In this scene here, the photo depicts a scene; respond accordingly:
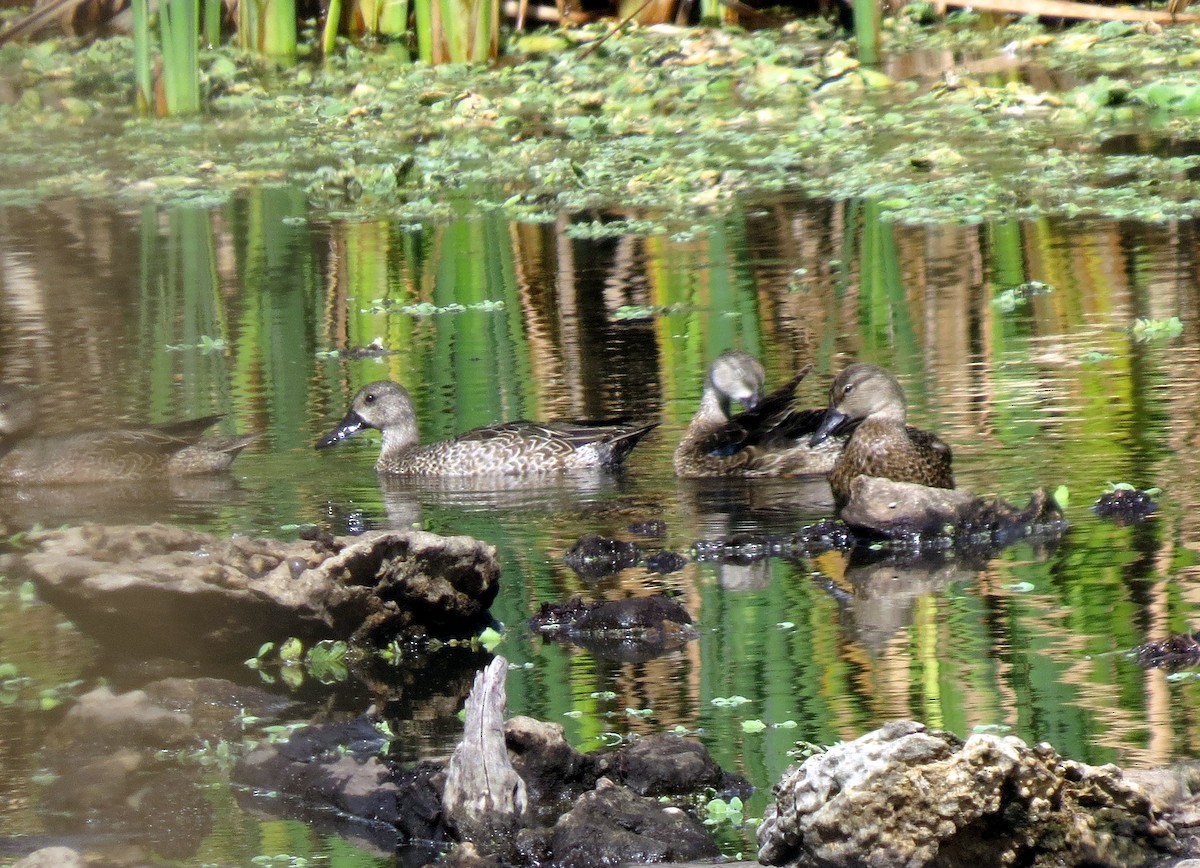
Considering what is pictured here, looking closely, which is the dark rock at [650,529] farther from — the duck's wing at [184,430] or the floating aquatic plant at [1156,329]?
the floating aquatic plant at [1156,329]

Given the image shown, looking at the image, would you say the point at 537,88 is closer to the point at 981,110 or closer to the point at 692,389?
the point at 981,110

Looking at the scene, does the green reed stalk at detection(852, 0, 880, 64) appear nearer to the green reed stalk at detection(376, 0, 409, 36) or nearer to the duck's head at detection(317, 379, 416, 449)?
the green reed stalk at detection(376, 0, 409, 36)

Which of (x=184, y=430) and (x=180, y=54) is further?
(x=180, y=54)

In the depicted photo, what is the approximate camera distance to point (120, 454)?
8875 mm

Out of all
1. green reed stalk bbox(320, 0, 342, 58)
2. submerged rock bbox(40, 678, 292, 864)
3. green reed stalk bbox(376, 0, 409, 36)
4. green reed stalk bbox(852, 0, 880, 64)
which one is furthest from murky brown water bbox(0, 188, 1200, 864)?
green reed stalk bbox(852, 0, 880, 64)

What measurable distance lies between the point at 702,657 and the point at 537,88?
1294 centimetres

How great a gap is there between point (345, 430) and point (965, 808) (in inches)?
225

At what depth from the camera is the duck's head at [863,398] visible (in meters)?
7.94

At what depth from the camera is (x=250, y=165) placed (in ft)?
54.1

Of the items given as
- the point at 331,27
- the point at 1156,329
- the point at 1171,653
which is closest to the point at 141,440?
the point at 1156,329

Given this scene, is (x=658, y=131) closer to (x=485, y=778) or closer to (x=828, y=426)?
(x=828, y=426)

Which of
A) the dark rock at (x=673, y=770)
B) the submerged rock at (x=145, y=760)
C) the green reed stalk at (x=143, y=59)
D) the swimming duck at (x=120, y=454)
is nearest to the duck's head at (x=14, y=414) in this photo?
the swimming duck at (x=120, y=454)

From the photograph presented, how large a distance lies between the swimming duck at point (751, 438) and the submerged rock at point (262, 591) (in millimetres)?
2686

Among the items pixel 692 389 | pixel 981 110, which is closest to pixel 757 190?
pixel 981 110
